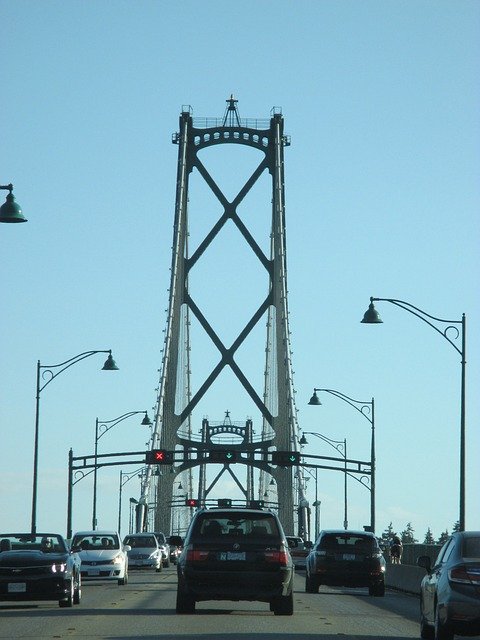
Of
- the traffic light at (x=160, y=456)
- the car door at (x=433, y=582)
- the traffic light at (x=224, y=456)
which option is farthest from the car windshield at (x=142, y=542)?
the car door at (x=433, y=582)

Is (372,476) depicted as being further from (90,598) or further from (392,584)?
(90,598)

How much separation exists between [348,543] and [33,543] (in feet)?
31.6

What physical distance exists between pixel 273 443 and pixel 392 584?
58286 millimetres

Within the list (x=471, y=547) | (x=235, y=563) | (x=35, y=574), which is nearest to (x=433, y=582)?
(x=471, y=547)

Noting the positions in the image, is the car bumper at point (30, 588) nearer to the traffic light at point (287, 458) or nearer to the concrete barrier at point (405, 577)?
the concrete barrier at point (405, 577)

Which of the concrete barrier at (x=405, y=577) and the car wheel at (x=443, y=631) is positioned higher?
the concrete barrier at (x=405, y=577)

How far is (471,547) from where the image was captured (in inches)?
756

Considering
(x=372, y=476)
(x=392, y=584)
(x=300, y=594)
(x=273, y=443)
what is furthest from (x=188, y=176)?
(x=300, y=594)

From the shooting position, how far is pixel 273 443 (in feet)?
338

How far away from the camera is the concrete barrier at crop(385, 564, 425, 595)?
39031 millimetres

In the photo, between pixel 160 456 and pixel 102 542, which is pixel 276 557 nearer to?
pixel 102 542

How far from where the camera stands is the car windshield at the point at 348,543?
36.8m

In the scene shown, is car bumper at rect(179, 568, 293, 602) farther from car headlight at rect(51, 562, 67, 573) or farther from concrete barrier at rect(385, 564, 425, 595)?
concrete barrier at rect(385, 564, 425, 595)

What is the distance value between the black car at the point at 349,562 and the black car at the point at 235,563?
10763mm
